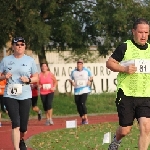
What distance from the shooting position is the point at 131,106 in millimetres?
8695

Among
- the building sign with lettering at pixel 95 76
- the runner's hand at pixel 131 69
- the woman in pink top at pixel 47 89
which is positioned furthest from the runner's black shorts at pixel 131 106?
the building sign with lettering at pixel 95 76

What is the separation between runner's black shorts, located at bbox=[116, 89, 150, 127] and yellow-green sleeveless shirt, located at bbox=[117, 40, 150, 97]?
0.23 ft

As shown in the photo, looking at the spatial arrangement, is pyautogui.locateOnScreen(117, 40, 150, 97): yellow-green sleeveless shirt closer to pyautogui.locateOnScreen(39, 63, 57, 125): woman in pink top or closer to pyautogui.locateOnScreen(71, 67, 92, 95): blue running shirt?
pyautogui.locateOnScreen(71, 67, 92, 95): blue running shirt

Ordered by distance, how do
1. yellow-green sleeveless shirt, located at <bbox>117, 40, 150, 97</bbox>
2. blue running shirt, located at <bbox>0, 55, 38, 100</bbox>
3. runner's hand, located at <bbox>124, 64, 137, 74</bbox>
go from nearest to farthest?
runner's hand, located at <bbox>124, 64, 137, 74</bbox>, yellow-green sleeveless shirt, located at <bbox>117, 40, 150, 97</bbox>, blue running shirt, located at <bbox>0, 55, 38, 100</bbox>

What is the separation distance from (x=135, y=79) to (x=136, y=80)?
0.02 metres

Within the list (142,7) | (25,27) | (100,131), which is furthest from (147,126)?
(142,7)

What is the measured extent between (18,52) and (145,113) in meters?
2.79

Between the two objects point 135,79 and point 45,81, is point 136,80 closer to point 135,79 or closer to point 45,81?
point 135,79

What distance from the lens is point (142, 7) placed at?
29.1 m

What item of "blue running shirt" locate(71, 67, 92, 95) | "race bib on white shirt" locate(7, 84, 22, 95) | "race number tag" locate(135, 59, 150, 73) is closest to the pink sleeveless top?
"blue running shirt" locate(71, 67, 92, 95)

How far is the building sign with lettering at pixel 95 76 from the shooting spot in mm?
32625

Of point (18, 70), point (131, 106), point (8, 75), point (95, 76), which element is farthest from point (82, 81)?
point (95, 76)

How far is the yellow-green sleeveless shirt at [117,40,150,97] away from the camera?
859 cm

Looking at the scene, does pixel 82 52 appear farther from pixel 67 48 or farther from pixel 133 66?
pixel 133 66
